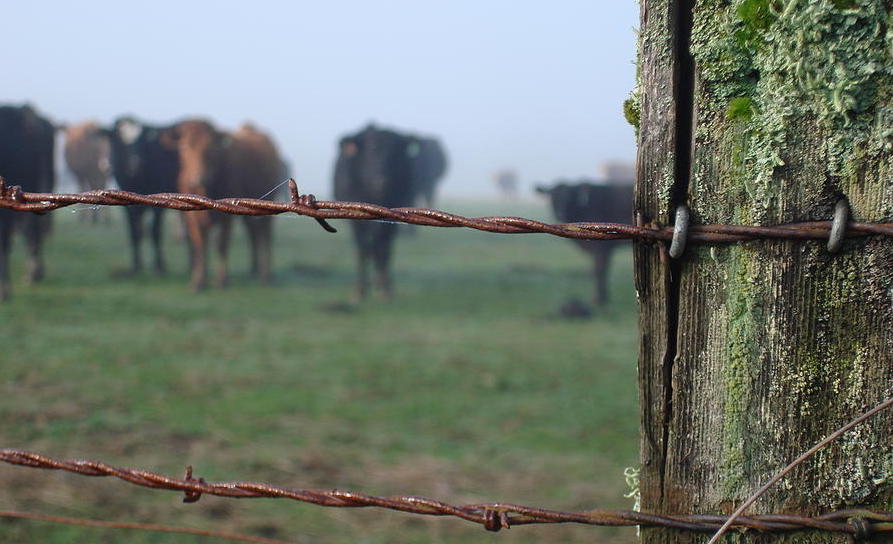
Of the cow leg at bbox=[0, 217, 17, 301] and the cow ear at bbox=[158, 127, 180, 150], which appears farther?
the cow ear at bbox=[158, 127, 180, 150]

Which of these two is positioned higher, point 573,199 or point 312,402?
point 573,199

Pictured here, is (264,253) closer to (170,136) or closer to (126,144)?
(170,136)

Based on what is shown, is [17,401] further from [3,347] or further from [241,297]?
[241,297]

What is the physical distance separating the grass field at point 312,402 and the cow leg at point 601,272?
34 centimetres

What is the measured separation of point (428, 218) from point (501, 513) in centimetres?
41

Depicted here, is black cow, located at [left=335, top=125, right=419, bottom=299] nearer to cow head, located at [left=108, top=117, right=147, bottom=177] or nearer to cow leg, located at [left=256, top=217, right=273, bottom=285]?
cow leg, located at [left=256, top=217, right=273, bottom=285]

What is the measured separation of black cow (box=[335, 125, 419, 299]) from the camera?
38.3ft

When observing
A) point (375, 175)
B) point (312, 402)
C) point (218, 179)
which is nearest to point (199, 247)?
point (218, 179)

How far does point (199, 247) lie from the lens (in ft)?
37.3

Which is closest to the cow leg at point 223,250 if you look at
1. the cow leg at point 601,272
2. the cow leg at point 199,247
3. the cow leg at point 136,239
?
the cow leg at point 199,247

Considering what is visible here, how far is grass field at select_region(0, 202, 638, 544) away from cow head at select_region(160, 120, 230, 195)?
1.62 m

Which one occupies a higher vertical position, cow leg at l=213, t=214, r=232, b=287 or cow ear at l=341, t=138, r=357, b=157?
cow ear at l=341, t=138, r=357, b=157

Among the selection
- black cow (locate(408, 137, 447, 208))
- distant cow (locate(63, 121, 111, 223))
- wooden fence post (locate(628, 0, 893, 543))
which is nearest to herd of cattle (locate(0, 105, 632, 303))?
distant cow (locate(63, 121, 111, 223))

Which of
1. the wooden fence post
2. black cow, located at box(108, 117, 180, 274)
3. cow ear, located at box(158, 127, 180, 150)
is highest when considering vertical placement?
cow ear, located at box(158, 127, 180, 150)
